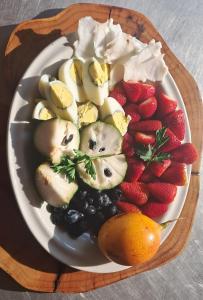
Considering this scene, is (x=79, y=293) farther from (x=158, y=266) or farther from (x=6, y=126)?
(x=6, y=126)

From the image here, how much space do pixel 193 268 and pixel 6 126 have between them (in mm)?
675

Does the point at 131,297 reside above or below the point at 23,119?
below

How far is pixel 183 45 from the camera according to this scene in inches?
53.2

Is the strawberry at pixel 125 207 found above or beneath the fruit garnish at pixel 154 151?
beneath

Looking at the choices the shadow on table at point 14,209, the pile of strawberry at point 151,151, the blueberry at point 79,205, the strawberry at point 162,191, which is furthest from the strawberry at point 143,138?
the shadow on table at point 14,209

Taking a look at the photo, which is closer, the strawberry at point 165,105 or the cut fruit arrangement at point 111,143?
the cut fruit arrangement at point 111,143

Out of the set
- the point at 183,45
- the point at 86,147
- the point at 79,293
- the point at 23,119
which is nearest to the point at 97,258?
the point at 79,293

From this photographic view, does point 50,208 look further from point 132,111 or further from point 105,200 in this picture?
point 132,111

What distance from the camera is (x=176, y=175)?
1.13 m

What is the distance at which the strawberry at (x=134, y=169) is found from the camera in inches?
43.0

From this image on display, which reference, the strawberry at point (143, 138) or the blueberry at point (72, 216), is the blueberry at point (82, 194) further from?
the strawberry at point (143, 138)

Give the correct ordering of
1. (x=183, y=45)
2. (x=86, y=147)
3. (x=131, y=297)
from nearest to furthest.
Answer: (x=86, y=147) → (x=131, y=297) → (x=183, y=45)

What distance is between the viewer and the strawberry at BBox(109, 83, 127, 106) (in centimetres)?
111

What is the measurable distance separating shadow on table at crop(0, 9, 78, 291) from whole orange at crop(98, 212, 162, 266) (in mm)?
151
